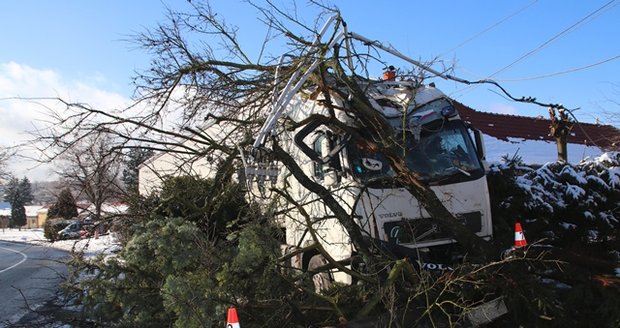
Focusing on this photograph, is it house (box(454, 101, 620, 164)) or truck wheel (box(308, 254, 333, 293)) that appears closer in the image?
truck wheel (box(308, 254, 333, 293))

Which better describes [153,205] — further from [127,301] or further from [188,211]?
[127,301]

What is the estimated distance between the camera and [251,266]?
4.21 meters

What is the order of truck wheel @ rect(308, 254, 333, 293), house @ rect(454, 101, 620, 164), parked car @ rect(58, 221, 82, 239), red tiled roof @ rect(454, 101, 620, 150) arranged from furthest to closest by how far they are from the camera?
red tiled roof @ rect(454, 101, 620, 150)
house @ rect(454, 101, 620, 164)
parked car @ rect(58, 221, 82, 239)
truck wheel @ rect(308, 254, 333, 293)

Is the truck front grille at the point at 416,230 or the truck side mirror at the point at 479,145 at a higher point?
the truck side mirror at the point at 479,145

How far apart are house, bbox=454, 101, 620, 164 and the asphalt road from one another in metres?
12.2

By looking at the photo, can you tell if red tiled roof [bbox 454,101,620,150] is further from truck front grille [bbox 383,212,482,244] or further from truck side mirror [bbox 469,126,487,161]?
truck front grille [bbox 383,212,482,244]

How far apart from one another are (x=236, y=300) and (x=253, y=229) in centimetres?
71

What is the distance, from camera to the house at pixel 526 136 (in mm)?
16812

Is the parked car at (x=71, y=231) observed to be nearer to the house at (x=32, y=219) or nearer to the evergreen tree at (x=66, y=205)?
the evergreen tree at (x=66, y=205)

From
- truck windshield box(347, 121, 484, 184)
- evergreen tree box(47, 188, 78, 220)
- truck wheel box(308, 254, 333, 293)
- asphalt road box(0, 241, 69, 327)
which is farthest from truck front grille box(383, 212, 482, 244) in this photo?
evergreen tree box(47, 188, 78, 220)

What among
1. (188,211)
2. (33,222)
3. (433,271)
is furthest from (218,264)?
(33,222)

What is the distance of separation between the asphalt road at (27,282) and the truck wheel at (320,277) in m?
2.62

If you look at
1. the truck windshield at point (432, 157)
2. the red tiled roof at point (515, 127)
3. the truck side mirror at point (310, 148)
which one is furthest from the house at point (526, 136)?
the truck side mirror at point (310, 148)

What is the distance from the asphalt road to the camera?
225 inches
